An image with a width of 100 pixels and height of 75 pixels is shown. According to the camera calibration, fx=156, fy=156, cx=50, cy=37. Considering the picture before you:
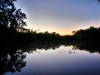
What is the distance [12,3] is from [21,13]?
5852mm

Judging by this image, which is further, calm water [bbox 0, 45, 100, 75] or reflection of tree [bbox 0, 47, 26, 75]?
reflection of tree [bbox 0, 47, 26, 75]

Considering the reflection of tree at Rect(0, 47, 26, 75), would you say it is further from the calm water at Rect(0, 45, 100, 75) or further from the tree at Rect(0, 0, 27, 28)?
the tree at Rect(0, 0, 27, 28)

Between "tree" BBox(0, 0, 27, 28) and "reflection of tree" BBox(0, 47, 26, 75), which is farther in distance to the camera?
"tree" BBox(0, 0, 27, 28)

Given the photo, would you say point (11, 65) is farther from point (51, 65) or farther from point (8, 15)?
point (8, 15)

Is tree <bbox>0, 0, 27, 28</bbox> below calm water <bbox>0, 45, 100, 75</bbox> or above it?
above

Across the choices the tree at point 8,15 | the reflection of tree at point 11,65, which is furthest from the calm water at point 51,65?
the tree at point 8,15

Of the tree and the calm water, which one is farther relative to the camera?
the tree

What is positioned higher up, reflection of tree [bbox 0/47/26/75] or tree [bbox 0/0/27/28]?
tree [bbox 0/0/27/28]

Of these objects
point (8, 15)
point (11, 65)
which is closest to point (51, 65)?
point (11, 65)

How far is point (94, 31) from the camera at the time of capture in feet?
229

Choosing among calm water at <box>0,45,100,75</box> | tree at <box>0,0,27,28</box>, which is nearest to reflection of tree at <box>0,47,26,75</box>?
calm water at <box>0,45,100,75</box>

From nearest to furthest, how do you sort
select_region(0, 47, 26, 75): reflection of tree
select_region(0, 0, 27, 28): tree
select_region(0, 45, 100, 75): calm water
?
select_region(0, 45, 100, 75): calm water < select_region(0, 47, 26, 75): reflection of tree < select_region(0, 0, 27, 28): tree

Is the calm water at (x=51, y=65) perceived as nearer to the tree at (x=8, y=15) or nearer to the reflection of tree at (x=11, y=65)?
the reflection of tree at (x=11, y=65)

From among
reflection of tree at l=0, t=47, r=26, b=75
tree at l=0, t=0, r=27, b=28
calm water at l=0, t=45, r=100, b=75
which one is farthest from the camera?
tree at l=0, t=0, r=27, b=28
